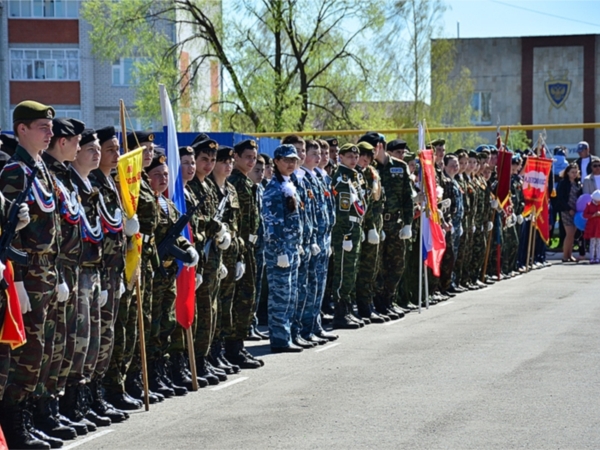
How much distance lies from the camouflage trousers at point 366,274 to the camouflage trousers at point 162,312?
600 cm

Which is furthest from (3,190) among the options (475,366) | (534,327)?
(534,327)

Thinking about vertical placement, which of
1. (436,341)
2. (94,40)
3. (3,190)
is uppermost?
(94,40)

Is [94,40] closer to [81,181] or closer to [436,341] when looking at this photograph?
[436,341]

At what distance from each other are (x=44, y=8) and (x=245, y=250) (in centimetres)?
4699

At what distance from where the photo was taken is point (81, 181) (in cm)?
880

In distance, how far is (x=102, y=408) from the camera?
916cm

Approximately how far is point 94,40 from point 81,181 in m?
34.4

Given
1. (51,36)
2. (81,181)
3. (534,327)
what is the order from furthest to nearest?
(51,36)
(534,327)
(81,181)

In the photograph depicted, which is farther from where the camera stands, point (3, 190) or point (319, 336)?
point (319, 336)

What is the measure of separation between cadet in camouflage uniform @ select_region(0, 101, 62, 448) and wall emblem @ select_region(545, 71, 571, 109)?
6197cm

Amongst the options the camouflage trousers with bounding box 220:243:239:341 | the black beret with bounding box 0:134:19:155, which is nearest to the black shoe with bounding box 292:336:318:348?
the camouflage trousers with bounding box 220:243:239:341

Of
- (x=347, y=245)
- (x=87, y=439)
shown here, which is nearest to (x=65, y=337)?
(x=87, y=439)

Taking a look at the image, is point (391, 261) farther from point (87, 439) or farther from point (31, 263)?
point (31, 263)

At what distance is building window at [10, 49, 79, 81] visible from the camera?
56.4 meters
